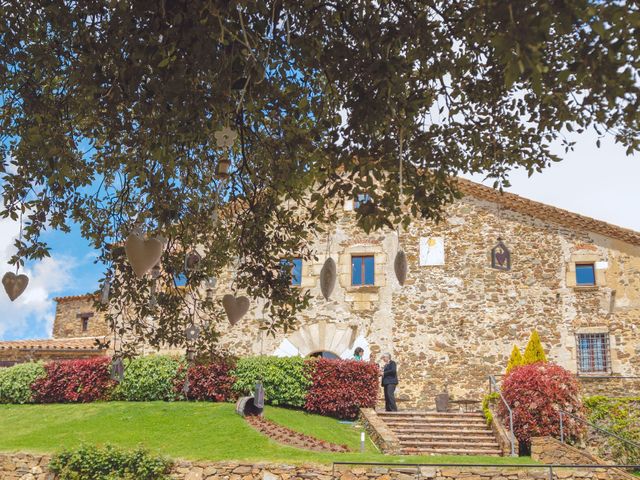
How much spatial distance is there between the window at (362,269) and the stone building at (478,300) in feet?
A: 0.10

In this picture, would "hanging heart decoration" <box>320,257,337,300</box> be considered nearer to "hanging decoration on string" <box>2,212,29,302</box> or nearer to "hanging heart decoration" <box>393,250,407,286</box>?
"hanging heart decoration" <box>393,250,407,286</box>

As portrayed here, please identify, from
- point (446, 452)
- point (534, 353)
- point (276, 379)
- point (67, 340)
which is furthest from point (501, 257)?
point (67, 340)

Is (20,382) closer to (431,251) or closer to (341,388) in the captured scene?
(341,388)

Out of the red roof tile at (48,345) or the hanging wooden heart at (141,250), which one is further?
the red roof tile at (48,345)

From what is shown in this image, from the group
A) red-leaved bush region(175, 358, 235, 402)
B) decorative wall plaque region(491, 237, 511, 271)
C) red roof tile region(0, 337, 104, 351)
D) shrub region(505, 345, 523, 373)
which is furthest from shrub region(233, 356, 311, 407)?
red roof tile region(0, 337, 104, 351)

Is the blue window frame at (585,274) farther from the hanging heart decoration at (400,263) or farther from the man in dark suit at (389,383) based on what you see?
the hanging heart decoration at (400,263)

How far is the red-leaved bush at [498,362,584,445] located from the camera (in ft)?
42.2

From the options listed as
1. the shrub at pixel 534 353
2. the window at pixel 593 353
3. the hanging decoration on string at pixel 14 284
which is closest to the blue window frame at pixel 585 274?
the window at pixel 593 353

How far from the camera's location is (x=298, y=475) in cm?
1060

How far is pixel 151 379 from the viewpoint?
51.9ft

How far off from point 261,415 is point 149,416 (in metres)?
2.28

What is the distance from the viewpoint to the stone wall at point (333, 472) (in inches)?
390

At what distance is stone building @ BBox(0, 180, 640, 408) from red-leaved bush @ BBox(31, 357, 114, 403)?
3.64 metres

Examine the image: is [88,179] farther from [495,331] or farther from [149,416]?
[495,331]
